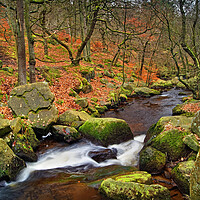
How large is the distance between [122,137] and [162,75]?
24385mm

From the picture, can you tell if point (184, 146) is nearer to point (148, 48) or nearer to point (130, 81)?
point (130, 81)

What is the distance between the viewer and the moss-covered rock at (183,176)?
4437 millimetres

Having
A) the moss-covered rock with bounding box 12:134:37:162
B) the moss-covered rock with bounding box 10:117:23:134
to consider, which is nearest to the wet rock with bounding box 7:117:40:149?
the moss-covered rock with bounding box 10:117:23:134

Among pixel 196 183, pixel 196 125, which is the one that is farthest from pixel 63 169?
pixel 196 125

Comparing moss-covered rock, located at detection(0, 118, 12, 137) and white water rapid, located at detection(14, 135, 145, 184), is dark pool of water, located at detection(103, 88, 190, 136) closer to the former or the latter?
white water rapid, located at detection(14, 135, 145, 184)

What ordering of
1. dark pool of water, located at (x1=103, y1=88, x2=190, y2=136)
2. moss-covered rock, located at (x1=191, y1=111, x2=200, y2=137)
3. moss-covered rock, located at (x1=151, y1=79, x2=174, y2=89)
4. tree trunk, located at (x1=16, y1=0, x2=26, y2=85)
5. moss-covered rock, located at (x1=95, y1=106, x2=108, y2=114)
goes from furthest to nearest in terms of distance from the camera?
moss-covered rock, located at (x1=151, y1=79, x2=174, y2=89), moss-covered rock, located at (x1=95, y1=106, x2=108, y2=114), dark pool of water, located at (x1=103, y1=88, x2=190, y2=136), tree trunk, located at (x1=16, y1=0, x2=26, y2=85), moss-covered rock, located at (x1=191, y1=111, x2=200, y2=137)

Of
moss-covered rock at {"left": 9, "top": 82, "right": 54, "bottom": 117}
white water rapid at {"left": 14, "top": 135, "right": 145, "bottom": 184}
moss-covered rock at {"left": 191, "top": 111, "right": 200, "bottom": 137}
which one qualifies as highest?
moss-covered rock at {"left": 9, "top": 82, "right": 54, "bottom": 117}

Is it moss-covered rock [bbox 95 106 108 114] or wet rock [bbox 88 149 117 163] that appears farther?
moss-covered rock [bbox 95 106 108 114]

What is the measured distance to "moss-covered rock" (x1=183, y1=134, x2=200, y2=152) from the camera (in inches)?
212

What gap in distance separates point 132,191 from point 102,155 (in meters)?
2.86

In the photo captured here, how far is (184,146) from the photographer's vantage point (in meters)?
5.66

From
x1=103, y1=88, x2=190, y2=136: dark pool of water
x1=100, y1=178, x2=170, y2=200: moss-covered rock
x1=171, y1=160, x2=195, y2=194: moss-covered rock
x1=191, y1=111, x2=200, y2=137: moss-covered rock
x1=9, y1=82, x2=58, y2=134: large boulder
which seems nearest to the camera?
x1=100, y1=178, x2=170, y2=200: moss-covered rock

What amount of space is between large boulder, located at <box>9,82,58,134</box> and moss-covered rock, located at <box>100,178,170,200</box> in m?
4.56

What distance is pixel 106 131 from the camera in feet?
24.6
